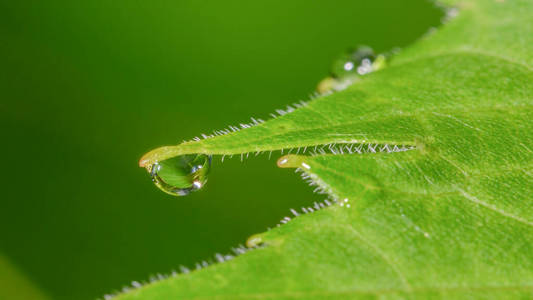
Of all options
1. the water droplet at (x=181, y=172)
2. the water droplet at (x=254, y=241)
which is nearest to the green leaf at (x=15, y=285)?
the water droplet at (x=181, y=172)

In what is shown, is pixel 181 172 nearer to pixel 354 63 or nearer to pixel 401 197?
pixel 401 197

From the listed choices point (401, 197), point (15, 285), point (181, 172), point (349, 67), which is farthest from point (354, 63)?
point (15, 285)

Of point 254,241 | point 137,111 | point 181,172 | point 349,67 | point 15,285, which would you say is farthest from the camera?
point 137,111

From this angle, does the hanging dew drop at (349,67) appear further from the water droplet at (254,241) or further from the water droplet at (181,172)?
the water droplet at (254,241)

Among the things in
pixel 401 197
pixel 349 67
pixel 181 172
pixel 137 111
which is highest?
pixel 137 111

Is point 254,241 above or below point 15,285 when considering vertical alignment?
below

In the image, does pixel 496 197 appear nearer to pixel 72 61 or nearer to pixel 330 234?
pixel 330 234
